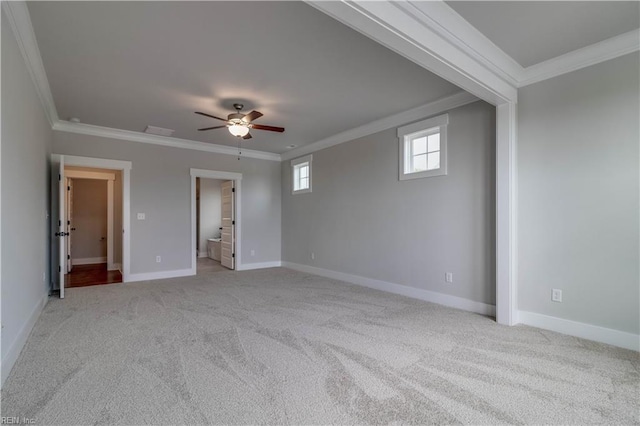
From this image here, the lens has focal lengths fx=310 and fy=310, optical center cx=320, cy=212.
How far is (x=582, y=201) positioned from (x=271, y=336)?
3199 mm

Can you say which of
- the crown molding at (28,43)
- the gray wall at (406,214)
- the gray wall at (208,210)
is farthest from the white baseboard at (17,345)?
the gray wall at (208,210)

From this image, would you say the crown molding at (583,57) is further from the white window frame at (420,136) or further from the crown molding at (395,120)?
the white window frame at (420,136)

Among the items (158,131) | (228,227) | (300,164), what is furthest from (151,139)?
(300,164)

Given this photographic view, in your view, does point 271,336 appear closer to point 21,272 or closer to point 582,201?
point 21,272

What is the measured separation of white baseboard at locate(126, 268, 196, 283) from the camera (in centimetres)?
557

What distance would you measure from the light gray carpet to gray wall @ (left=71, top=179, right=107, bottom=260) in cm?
522

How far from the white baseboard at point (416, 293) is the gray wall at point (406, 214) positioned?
0.07m

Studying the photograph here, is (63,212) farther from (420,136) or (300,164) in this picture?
(420,136)

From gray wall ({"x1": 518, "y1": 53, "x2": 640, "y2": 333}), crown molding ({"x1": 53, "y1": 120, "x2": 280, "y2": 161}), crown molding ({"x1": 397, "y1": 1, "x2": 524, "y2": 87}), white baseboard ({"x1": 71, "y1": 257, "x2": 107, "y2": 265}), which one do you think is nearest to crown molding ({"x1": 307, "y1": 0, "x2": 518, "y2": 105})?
crown molding ({"x1": 397, "y1": 1, "x2": 524, "y2": 87})

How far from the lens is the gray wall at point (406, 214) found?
373 cm

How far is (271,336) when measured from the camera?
9.67ft

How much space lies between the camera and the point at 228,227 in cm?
715

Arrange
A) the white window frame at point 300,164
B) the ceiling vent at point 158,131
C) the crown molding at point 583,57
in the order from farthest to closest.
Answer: the white window frame at point 300,164 → the ceiling vent at point 158,131 → the crown molding at point 583,57

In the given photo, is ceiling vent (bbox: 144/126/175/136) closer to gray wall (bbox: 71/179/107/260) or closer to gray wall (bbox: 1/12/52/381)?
gray wall (bbox: 1/12/52/381)
